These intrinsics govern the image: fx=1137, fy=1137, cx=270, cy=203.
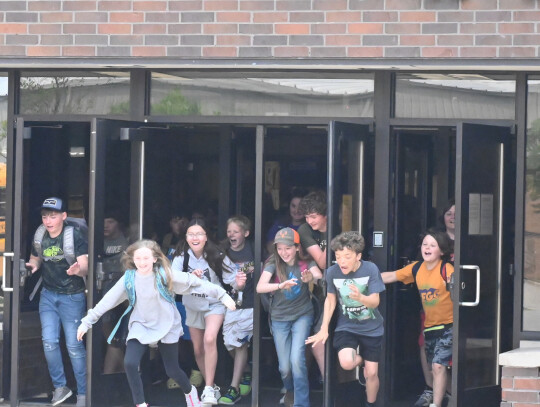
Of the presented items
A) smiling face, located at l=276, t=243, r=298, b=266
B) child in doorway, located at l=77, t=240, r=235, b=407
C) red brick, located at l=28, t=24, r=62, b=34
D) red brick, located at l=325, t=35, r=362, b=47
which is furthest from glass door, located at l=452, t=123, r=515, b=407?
red brick, located at l=28, t=24, r=62, b=34

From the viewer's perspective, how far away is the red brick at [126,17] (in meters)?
8.79

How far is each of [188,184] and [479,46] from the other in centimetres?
417

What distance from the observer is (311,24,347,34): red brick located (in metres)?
8.58

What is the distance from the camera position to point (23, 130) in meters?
8.79

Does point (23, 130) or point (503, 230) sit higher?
point (23, 130)

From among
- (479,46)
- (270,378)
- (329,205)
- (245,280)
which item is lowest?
(270,378)

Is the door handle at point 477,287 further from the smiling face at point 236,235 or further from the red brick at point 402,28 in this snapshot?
the smiling face at point 236,235

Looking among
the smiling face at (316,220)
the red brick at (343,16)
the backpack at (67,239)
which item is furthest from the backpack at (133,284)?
the red brick at (343,16)

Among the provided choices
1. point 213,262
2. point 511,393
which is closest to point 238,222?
point 213,262

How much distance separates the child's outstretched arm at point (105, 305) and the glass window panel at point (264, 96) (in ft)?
5.41

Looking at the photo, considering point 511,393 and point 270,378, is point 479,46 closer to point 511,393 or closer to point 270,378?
point 511,393

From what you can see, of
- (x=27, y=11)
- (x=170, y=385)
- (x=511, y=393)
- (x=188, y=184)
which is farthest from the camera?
(x=188, y=184)

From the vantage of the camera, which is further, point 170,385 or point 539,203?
point 170,385

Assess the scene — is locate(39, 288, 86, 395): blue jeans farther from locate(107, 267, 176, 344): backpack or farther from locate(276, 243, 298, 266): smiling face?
locate(276, 243, 298, 266): smiling face
